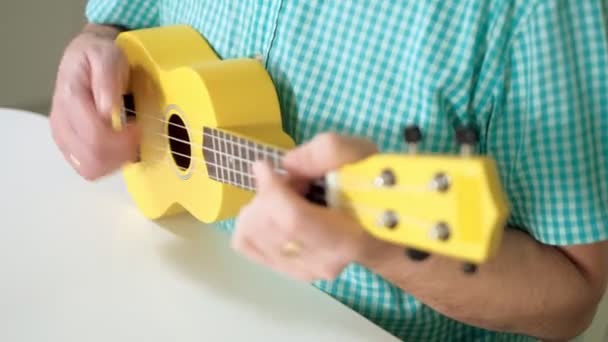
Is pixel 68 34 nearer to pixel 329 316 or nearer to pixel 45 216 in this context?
pixel 45 216

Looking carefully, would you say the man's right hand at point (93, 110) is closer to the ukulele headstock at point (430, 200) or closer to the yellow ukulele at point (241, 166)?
the yellow ukulele at point (241, 166)

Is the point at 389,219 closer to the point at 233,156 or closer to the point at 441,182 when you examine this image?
the point at 441,182

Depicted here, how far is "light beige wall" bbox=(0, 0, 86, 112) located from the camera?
6.21 feet

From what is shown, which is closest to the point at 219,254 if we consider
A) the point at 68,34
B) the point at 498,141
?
the point at 498,141

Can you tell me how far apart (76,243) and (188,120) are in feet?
0.65

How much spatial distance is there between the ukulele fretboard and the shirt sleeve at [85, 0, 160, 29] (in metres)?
0.38

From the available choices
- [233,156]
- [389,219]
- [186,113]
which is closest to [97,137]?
[186,113]

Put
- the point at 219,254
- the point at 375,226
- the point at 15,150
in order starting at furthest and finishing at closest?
the point at 15,150, the point at 219,254, the point at 375,226

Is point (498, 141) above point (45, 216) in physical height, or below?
above

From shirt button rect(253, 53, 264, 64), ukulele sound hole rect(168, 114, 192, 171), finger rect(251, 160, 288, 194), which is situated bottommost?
ukulele sound hole rect(168, 114, 192, 171)

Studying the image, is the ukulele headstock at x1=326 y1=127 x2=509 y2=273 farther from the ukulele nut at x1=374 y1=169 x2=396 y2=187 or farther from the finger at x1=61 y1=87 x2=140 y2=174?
the finger at x1=61 y1=87 x2=140 y2=174

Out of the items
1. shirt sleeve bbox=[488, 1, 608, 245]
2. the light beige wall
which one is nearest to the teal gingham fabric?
shirt sleeve bbox=[488, 1, 608, 245]

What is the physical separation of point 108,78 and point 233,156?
244 millimetres

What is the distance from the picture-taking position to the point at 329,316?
0.70m
